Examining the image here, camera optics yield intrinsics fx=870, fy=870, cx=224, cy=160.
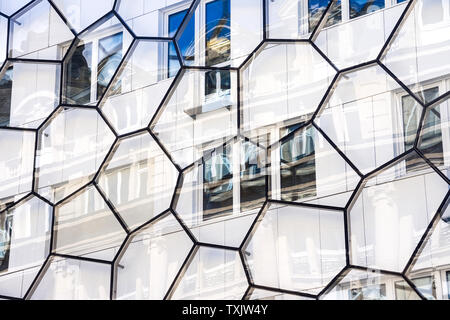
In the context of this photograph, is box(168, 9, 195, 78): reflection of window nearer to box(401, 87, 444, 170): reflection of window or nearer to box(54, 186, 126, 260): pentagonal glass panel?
box(54, 186, 126, 260): pentagonal glass panel

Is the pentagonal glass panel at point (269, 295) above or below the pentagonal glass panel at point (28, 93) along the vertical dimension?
below

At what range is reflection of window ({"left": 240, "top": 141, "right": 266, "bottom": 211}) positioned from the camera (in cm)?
205

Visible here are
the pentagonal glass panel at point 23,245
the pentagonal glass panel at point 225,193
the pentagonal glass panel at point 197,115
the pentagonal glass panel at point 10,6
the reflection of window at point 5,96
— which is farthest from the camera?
the pentagonal glass panel at point 10,6

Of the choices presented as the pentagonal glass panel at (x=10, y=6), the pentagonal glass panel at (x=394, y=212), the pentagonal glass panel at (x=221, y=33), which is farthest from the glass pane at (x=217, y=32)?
the pentagonal glass panel at (x=10, y=6)

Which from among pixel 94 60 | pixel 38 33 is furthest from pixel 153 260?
pixel 38 33

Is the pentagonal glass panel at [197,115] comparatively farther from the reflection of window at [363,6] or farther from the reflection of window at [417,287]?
the reflection of window at [417,287]

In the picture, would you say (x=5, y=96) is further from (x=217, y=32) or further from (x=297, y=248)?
(x=297, y=248)

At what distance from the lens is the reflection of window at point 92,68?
241 centimetres

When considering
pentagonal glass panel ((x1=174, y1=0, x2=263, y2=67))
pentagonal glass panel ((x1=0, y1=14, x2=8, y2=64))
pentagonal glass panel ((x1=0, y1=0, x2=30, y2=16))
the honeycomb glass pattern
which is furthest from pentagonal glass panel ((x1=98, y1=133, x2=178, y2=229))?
pentagonal glass panel ((x1=0, y1=0, x2=30, y2=16))

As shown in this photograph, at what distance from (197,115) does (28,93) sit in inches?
23.1

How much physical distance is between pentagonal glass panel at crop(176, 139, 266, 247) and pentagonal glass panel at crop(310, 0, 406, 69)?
0.98ft

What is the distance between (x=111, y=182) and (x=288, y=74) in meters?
0.54

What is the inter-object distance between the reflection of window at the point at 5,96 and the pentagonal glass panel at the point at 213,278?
80 centimetres

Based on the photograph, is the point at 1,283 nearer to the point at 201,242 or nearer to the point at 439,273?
the point at 201,242
